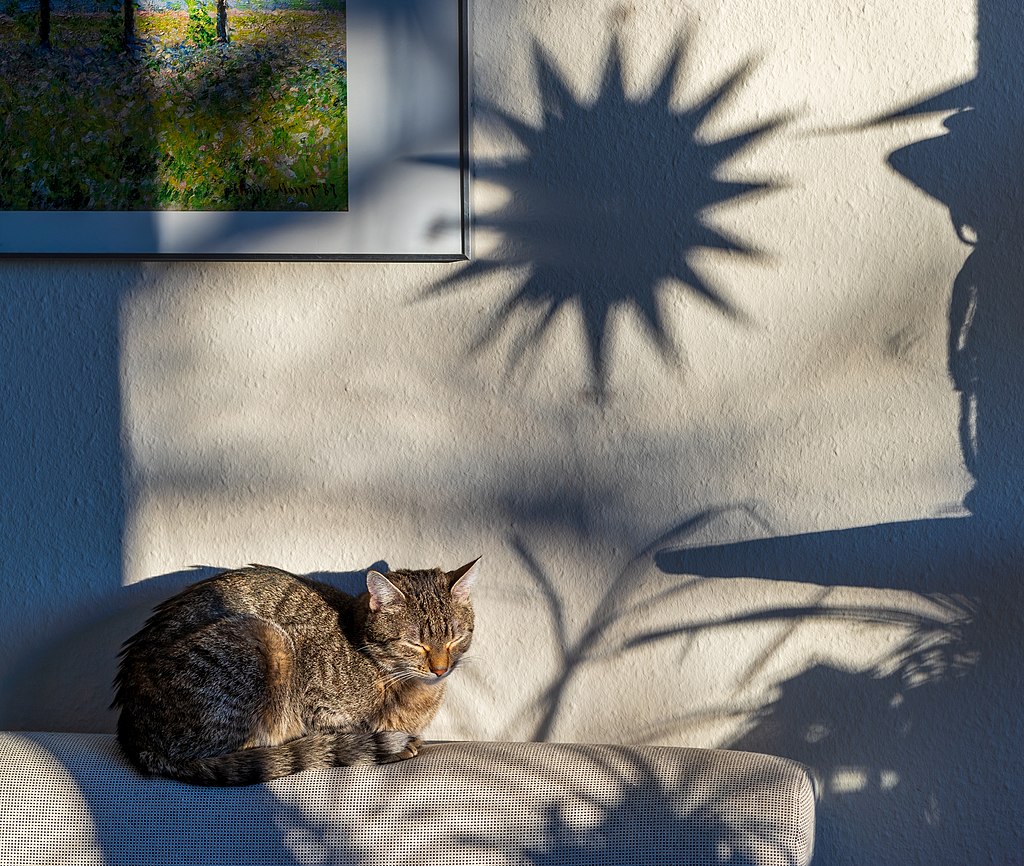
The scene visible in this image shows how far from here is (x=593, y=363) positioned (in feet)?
5.47

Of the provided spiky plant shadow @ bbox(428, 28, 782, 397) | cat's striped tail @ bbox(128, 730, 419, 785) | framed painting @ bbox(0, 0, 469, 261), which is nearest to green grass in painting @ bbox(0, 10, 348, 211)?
framed painting @ bbox(0, 0, 469, 261)

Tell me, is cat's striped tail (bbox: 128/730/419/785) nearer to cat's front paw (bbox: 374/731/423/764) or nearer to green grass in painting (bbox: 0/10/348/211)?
cat's front paw (bbox: 374/731/423/764)

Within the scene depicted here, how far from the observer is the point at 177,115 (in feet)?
5.31

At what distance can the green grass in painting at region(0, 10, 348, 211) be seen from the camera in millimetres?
1608

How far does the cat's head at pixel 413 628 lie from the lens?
1498 mm

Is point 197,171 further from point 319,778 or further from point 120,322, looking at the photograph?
point 319,778

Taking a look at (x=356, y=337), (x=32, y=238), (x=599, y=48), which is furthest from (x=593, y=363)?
(x=32, y=238)

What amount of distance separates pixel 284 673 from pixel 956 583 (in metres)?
1.10

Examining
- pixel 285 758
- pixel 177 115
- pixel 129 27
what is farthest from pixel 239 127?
pixel 285 758

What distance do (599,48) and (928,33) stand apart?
20.8 inches

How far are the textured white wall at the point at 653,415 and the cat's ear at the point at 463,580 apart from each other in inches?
5.0

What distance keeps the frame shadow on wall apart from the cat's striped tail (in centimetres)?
52

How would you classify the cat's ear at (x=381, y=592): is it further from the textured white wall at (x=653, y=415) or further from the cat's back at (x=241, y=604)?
the textured white wall at (x=653, y=415)

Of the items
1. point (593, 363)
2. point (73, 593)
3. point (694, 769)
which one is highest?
point (593, 363)
